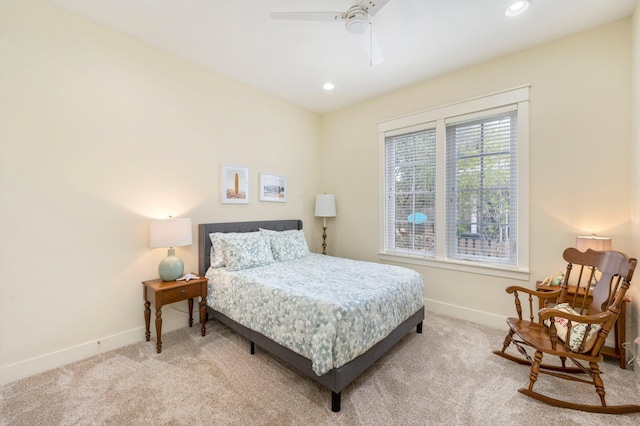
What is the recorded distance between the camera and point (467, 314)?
10.6 ft

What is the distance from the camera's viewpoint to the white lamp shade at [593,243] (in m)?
2.29

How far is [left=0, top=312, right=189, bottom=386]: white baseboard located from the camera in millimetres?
2105

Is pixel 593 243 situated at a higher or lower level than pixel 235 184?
lower

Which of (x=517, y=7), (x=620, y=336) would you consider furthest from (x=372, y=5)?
(x=620, y=336)

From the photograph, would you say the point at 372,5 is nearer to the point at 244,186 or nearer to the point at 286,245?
the point at 244,186

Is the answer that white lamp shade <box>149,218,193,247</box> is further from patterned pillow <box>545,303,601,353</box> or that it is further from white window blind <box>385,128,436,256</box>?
patterned pillow <box>545,303,601,353</box>

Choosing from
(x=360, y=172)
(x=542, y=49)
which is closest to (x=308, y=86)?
(x=360, y=172)

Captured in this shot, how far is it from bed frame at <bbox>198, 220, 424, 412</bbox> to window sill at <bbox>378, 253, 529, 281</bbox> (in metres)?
0.89

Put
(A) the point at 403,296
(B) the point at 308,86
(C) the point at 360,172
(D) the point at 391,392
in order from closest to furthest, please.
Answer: (D) the point at 391,392 < (A) the point at 403,296 < (B) the point at 308,86 < (C) the point at 360,172

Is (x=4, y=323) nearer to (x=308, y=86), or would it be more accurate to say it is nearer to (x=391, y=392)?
(x=391, y=392)

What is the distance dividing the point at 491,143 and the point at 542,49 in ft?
3.27

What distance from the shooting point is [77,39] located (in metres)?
2.41

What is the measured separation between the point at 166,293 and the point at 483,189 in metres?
3.59

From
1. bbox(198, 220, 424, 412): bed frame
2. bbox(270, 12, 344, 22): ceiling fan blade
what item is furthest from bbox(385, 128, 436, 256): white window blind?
bbox(270, 12, 344, 22): ceiling fan blade
